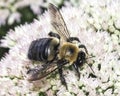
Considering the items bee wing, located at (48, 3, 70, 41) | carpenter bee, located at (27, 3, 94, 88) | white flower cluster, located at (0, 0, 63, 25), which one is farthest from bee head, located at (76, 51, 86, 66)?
white flower cluster, located at (0, 0, 63, 25)

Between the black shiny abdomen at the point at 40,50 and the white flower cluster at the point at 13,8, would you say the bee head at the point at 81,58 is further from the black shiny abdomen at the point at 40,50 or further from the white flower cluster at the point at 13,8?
the white flower cluster at the point at 13,8

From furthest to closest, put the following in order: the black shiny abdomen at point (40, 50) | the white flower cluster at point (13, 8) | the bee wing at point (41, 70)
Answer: the white flower cluster at point (13, 8) < the black shiny abdomen at point (40, 50) < the bee wing at point (41, 70)

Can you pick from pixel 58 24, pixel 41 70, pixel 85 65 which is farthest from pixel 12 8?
pixel 41 70

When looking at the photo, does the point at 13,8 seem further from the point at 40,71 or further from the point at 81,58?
the point at 40,71

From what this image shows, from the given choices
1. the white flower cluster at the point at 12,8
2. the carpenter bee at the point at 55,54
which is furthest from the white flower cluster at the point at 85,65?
the white flower cluster at the point at 12,8

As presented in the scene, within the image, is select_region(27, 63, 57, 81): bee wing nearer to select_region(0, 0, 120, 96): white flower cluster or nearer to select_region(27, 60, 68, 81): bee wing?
select_region(27, 60, 68, 81): bee wing
